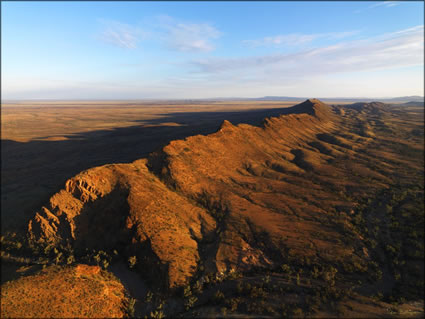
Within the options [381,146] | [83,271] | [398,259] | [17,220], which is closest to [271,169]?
[398,259]

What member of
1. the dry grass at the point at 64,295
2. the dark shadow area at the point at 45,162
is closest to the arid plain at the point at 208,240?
the dry grass at the point at 64,295

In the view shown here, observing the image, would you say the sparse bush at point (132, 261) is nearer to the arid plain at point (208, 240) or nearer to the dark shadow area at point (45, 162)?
the arid plain at point (208, 240)

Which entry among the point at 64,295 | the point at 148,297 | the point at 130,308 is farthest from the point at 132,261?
the point at 64,295

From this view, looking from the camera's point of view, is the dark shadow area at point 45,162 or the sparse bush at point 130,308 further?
the dark shadow area at point 45,162

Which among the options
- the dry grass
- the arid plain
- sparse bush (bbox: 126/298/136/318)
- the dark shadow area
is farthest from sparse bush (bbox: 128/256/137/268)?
the dark shadow area

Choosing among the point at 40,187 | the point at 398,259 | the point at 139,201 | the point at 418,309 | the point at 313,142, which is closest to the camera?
the point at 418,309

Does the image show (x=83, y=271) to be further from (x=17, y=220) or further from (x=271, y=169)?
(x=271, y=169)
